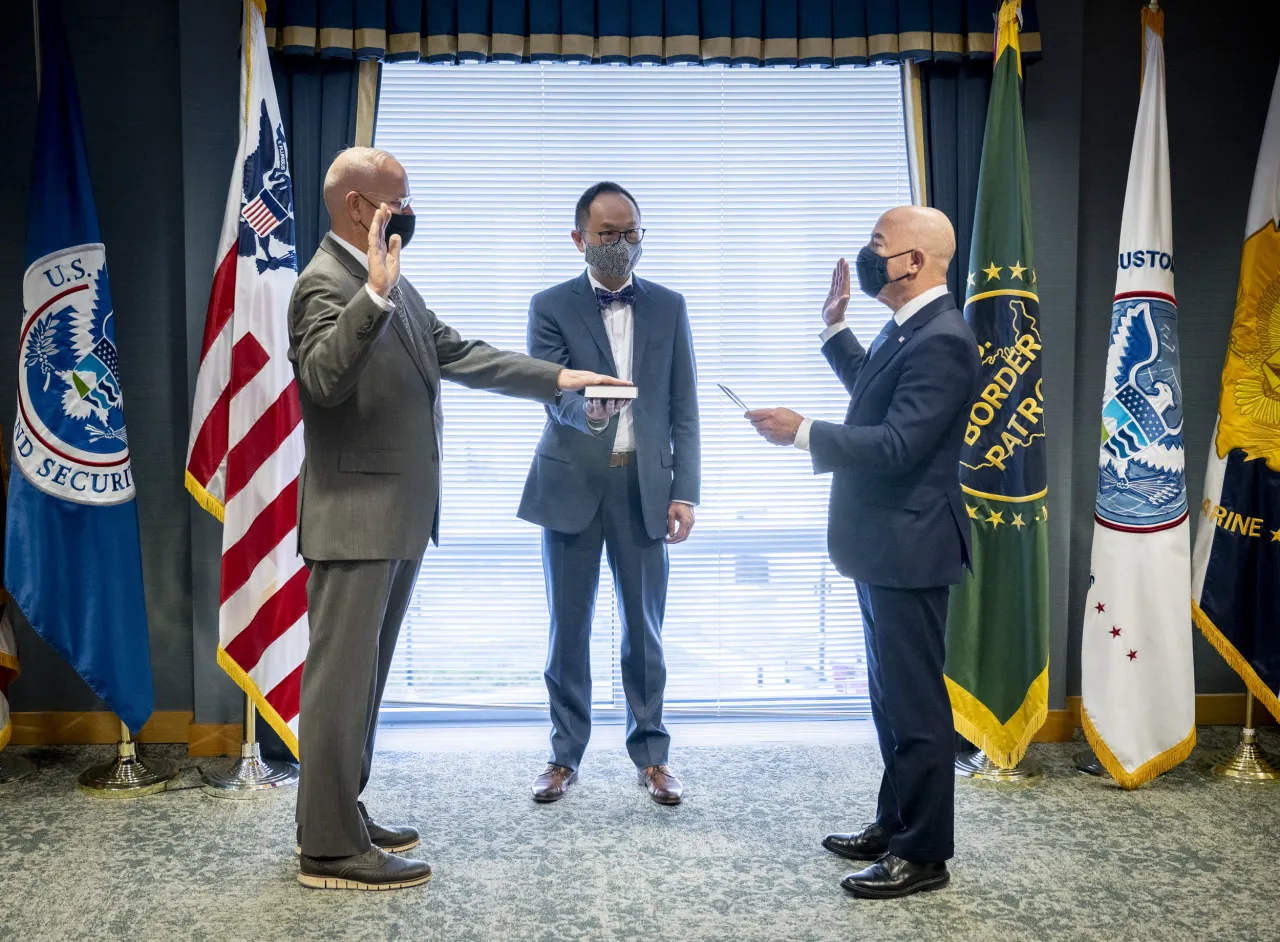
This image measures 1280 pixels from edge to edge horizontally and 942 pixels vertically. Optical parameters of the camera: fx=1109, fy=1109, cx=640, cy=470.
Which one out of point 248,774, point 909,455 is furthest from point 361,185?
point 248,774

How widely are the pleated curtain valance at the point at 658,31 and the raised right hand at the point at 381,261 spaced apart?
1.48 m

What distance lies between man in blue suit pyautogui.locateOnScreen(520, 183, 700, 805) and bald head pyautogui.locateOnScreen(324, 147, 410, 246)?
771mm

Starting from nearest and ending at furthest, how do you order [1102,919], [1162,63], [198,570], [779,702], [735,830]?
1. [1102,919]
2. [735,830]
3. [1162,63]
4. [198,570]
5. [779,702]

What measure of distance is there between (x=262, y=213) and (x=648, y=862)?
210 cm

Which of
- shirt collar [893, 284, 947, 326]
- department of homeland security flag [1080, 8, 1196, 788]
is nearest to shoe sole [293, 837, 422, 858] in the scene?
shirt collar [893, 284, 947, 326]

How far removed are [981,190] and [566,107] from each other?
139cm

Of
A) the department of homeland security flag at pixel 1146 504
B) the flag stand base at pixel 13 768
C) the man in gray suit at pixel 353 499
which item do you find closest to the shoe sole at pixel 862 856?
the department of homeland security flag at pixel 1146 504

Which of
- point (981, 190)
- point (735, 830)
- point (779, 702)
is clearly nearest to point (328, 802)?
point (735, 830)

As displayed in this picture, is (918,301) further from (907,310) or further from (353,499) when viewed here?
(353,499)

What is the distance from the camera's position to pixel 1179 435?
3314mm

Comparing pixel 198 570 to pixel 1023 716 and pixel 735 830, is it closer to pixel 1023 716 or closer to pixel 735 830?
pixel 735 830

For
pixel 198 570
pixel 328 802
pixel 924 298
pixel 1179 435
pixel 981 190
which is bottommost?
pixel 328 802

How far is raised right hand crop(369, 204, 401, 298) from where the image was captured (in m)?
2.15

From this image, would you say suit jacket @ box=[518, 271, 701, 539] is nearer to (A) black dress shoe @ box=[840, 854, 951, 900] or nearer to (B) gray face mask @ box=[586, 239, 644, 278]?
(B) gray face mask @ box=[586, 239, 644, 278]
